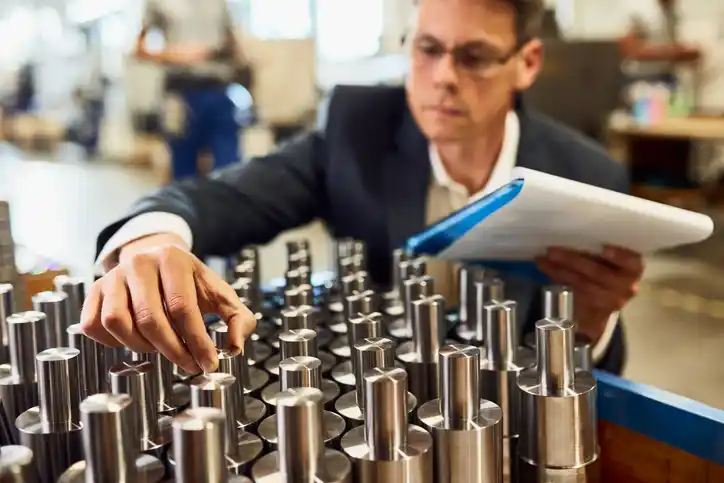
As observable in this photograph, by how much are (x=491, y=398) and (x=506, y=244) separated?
17cm

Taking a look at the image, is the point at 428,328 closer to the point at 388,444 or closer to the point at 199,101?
the point at 388,444

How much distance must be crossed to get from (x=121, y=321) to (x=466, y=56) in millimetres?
537

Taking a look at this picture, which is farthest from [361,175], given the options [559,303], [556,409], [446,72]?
[556,409]

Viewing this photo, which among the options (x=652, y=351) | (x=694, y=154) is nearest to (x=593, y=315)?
(x=652, y=351)

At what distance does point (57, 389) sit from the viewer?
1.23 feet

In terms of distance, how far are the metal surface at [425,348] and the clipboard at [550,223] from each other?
0.22 ft

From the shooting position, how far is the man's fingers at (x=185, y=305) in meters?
0.39

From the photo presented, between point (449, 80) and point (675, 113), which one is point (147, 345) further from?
point (675, 113)

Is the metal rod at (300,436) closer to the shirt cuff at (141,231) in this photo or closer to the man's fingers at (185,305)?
the man's fingers at (185,305)

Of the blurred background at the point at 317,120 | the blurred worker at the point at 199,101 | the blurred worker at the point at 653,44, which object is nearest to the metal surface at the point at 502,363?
the blurred background at the point at 317,120

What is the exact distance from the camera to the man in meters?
0.64

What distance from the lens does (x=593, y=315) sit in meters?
0.66

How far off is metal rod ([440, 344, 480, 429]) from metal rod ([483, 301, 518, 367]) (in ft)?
0.28

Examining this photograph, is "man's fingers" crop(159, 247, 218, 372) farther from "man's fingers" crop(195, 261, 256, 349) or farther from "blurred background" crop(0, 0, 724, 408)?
"blurred background" crop(0, 0, 724, 408)
